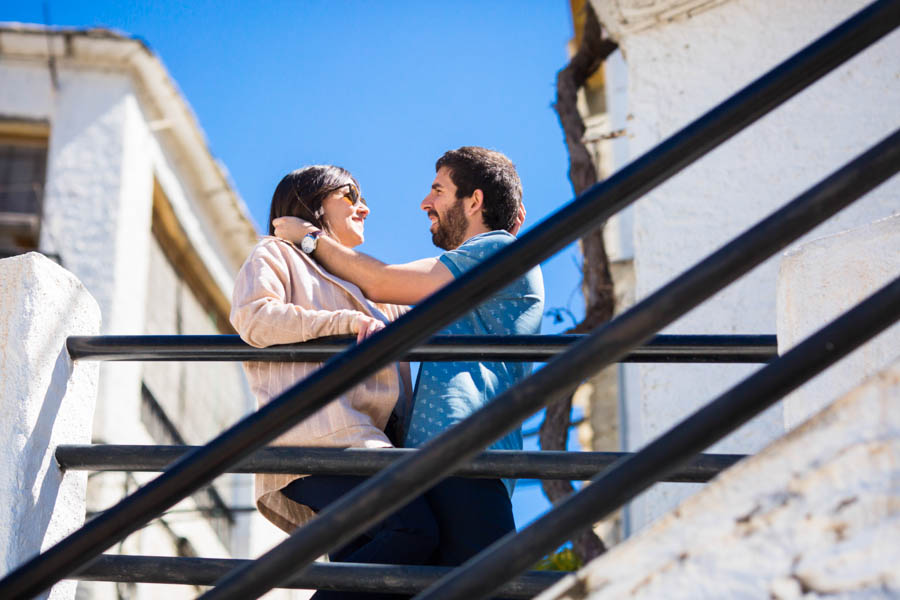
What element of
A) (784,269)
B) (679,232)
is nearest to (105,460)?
(784,269)

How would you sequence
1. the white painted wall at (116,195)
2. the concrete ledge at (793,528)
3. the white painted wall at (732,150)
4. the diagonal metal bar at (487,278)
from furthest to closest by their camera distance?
1. the white painted wall at (116,195)
2. the white painted wall at (732,150)
3. the diagonal metal bar at (487,278)
4. the concrete ledge at (793,528)

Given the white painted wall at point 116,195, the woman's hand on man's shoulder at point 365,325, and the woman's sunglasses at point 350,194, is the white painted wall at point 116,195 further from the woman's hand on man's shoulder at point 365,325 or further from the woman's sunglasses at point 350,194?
the woman's hand on man's shoulder at point 365,325

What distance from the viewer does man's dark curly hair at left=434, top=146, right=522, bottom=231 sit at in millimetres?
3523

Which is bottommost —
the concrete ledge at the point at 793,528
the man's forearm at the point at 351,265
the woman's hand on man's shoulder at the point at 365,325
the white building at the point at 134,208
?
the concrete ledge at the point at 793,528

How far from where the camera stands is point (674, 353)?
2.79m

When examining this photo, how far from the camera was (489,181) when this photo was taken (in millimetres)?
3537

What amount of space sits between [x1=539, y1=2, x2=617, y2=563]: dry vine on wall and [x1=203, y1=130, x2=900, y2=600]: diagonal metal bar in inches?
165

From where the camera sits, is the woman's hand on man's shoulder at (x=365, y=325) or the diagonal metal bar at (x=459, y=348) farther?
the woman's hand on man's shoulder at (x=365, y=325)

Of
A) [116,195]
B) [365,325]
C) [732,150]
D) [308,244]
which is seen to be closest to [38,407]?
[365,325]

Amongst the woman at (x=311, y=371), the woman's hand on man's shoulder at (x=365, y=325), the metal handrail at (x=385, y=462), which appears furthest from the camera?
the woman's hand on man's shoulder at (x=365, y=325)

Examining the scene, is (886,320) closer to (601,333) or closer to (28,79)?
(601,333)

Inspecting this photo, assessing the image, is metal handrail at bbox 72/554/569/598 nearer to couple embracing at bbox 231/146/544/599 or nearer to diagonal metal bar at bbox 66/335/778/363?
couple embracing at bbox 231/146/544/599

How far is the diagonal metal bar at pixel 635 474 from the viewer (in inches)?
54.6

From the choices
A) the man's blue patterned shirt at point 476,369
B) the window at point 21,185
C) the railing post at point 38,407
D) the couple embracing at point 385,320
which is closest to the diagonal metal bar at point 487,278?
the couple embracing at point 385,320
